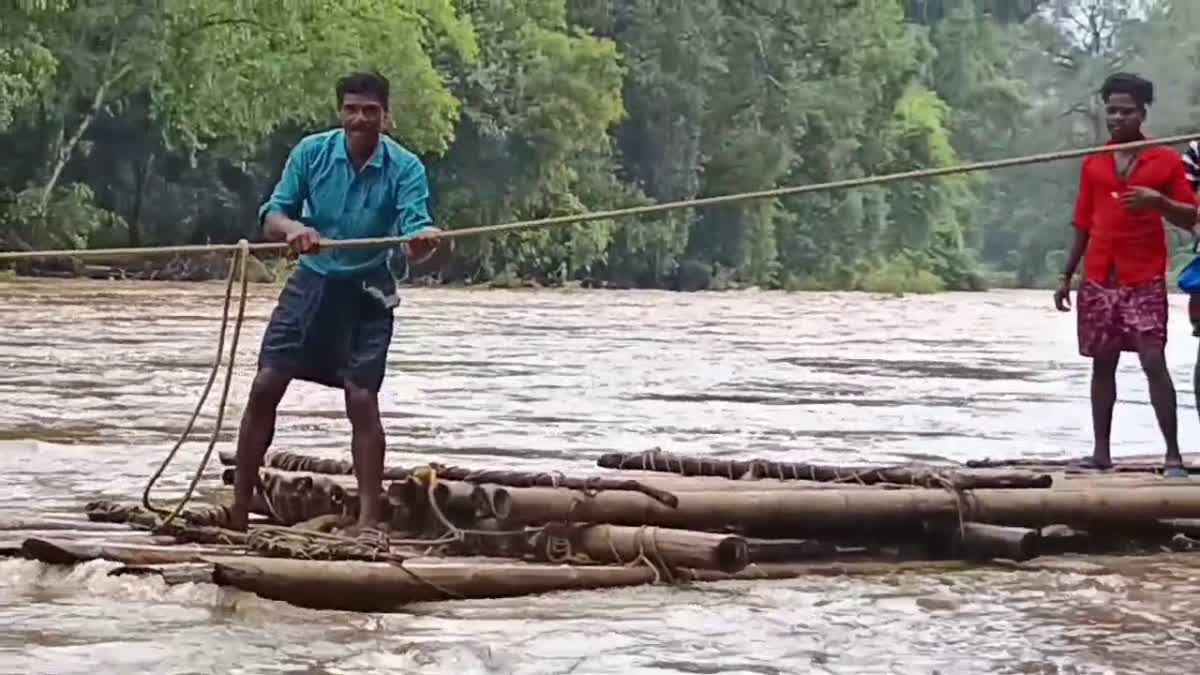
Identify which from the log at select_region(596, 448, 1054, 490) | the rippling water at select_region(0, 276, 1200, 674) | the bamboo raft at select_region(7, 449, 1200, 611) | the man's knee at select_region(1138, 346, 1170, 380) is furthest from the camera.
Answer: the man's knee at select_region(1138, 346, 1170, 380)

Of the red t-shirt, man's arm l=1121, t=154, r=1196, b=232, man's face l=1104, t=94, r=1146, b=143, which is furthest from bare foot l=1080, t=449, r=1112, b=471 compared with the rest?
man's face l=1104, t=94, r=1146, b=143

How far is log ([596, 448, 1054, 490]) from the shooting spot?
6.70 metres

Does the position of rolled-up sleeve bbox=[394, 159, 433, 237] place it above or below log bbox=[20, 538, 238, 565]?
above

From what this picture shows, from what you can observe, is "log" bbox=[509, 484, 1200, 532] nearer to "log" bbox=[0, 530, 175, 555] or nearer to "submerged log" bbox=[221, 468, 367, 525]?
"submerged log" bbox=[221, 468, 367, 525]

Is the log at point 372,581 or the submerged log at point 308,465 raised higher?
the submerged log at point 308,465

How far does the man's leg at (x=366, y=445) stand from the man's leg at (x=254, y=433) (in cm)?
21

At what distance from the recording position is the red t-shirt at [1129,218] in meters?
7.49

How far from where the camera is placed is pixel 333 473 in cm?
709

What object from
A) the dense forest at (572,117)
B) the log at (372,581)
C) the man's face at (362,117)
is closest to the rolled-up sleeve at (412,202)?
the man's face at (362,117)

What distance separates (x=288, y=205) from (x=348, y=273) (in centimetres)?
27

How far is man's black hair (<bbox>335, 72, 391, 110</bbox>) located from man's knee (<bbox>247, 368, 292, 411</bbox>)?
0.81 meters

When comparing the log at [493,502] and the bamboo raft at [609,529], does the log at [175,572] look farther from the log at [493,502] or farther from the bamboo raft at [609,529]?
the log at [493,502]

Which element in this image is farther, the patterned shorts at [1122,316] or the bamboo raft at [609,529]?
the patterned shorts at [1122,316]

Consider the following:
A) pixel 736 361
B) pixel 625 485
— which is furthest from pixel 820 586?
pixel 736 361
